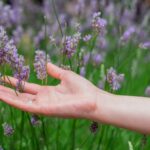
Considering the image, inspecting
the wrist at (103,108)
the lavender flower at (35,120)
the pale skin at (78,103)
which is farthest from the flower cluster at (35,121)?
the wrist at (103,108)

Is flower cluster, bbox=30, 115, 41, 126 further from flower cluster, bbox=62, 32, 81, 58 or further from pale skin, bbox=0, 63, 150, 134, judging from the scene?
flower cluster, bbox=62, 32, 81, 58

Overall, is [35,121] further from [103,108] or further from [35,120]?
[103,108]

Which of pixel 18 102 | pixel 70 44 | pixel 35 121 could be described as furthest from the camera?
pixel 35 121

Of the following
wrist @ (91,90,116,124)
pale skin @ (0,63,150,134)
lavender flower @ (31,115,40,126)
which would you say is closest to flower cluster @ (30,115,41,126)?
lavender flower @ (31,115,40,126)

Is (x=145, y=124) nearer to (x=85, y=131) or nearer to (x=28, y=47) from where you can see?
(x=85, y=131)

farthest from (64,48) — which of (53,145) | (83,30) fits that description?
(83,30)

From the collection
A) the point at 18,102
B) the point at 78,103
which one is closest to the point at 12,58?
the point at 18,102

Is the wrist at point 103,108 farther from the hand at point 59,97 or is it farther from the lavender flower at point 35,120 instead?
the lavender flower at point 35,120
